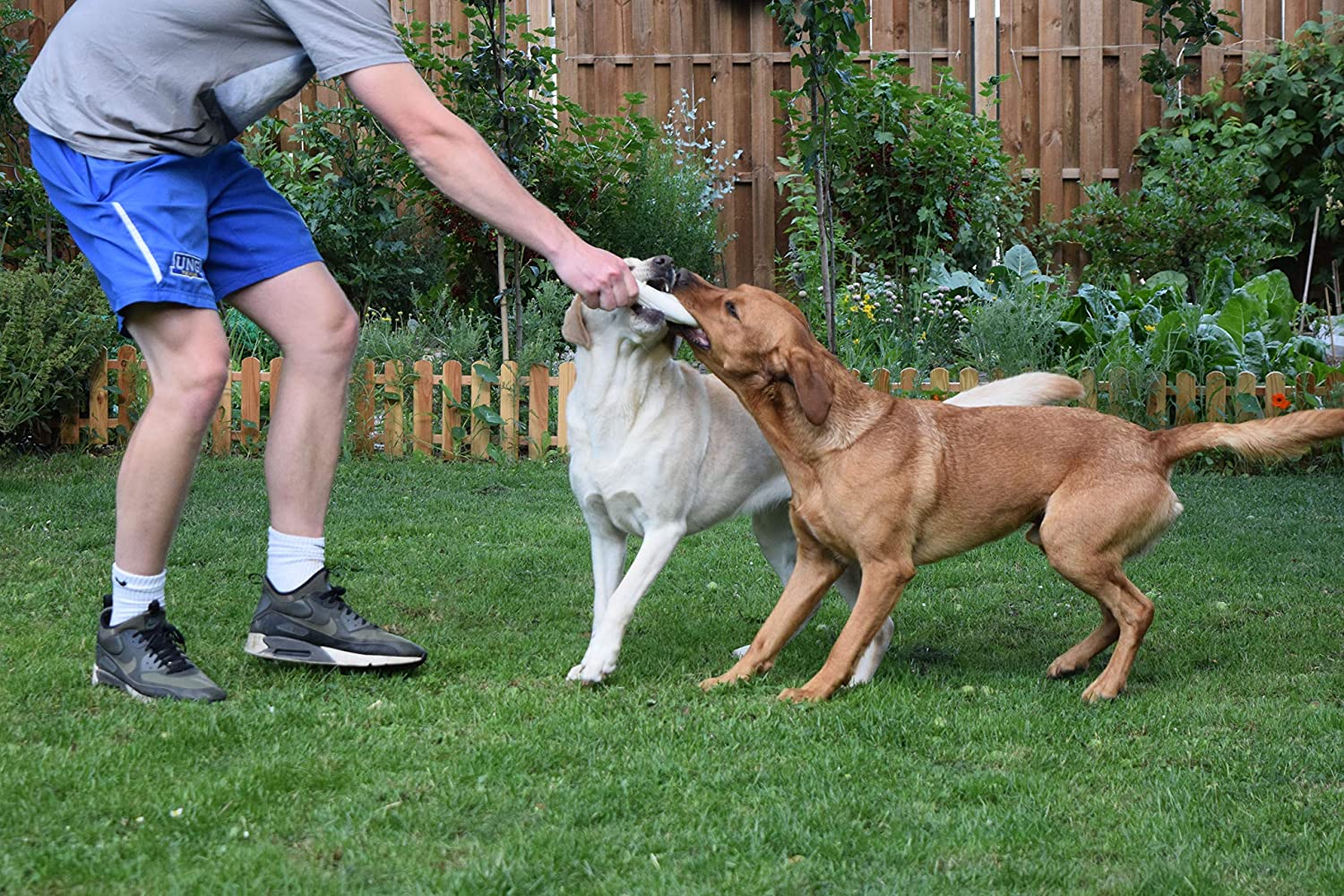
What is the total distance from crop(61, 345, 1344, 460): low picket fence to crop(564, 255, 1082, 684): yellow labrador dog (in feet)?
12.1

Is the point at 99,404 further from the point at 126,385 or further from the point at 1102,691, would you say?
the point at 1102,691

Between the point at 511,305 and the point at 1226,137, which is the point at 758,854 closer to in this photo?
the point at 511,305

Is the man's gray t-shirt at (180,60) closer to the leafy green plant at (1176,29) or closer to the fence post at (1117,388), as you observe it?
the leafy green plant at (1176,29)

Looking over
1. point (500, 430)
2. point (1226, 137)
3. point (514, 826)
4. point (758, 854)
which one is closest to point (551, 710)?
point (514, 826)

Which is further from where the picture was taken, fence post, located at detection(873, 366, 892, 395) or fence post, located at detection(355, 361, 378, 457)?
fence post, located at detection(355, 361, 378, 457)

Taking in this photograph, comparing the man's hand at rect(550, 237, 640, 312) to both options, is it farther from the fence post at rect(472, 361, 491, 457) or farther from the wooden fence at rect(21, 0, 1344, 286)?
the wooden fence at rect(21, 0, 1344, 286)

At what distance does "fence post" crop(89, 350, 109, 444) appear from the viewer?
7930 mm

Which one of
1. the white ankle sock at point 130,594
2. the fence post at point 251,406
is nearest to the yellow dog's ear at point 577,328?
the white ankle sock at point 130,594

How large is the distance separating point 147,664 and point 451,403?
457cm

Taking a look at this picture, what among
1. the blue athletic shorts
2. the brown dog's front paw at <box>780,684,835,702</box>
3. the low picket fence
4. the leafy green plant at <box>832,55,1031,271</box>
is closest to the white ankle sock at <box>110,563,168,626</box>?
the blue athletic shorts

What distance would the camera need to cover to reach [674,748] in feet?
10.5

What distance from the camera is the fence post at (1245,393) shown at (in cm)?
762

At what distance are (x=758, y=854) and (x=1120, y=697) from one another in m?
1.56

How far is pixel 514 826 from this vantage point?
269cm
